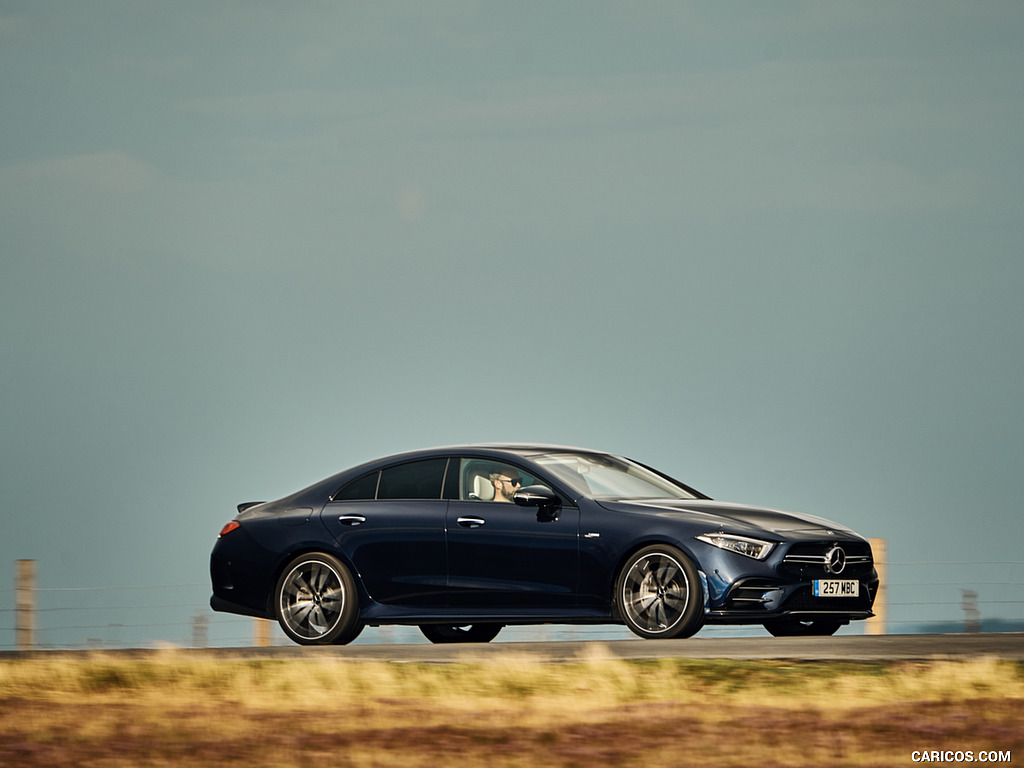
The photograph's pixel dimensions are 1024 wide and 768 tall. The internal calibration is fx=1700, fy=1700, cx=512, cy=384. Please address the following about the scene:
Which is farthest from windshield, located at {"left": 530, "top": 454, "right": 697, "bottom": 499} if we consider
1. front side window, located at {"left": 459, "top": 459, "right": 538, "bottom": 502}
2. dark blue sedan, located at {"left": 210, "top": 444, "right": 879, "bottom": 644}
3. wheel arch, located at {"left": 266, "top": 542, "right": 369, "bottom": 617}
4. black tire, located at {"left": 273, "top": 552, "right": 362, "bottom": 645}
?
black tire, located at {"left": 273, "top": 552, "right": 362, "bottom": 645}

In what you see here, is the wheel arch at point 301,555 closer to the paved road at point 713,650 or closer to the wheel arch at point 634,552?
the paved road at point 713,650

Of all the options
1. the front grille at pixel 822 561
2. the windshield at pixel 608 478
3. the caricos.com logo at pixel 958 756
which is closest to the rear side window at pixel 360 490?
the windshield at pixel 608 478

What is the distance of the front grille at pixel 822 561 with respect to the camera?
1201cm

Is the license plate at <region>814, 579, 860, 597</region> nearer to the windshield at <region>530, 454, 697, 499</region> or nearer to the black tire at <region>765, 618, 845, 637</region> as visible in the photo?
the black tire at <region>765, 618, 845, 637</region>

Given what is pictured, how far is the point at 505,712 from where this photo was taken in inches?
328

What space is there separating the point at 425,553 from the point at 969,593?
31.5 ft

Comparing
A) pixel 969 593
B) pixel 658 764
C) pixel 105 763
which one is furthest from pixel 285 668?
pixel 969 593

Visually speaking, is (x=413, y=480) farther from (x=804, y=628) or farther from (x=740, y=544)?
(x=804, y=628)

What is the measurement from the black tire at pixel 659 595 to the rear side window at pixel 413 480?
68.3 inches

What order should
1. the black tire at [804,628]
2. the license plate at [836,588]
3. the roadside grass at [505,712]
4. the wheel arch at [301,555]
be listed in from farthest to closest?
the black tire at [804,628]
the wheel arch at [301,555]
the license plate at [836,588]
the roadside grass at [505,712]

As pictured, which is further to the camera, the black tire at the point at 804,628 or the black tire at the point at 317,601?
the black tire at the point at 804,628

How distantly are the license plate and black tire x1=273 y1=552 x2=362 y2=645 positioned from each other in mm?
3441

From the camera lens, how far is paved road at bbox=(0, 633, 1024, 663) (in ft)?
35.5

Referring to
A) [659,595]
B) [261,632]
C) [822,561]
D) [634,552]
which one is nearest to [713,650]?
[659,595]
